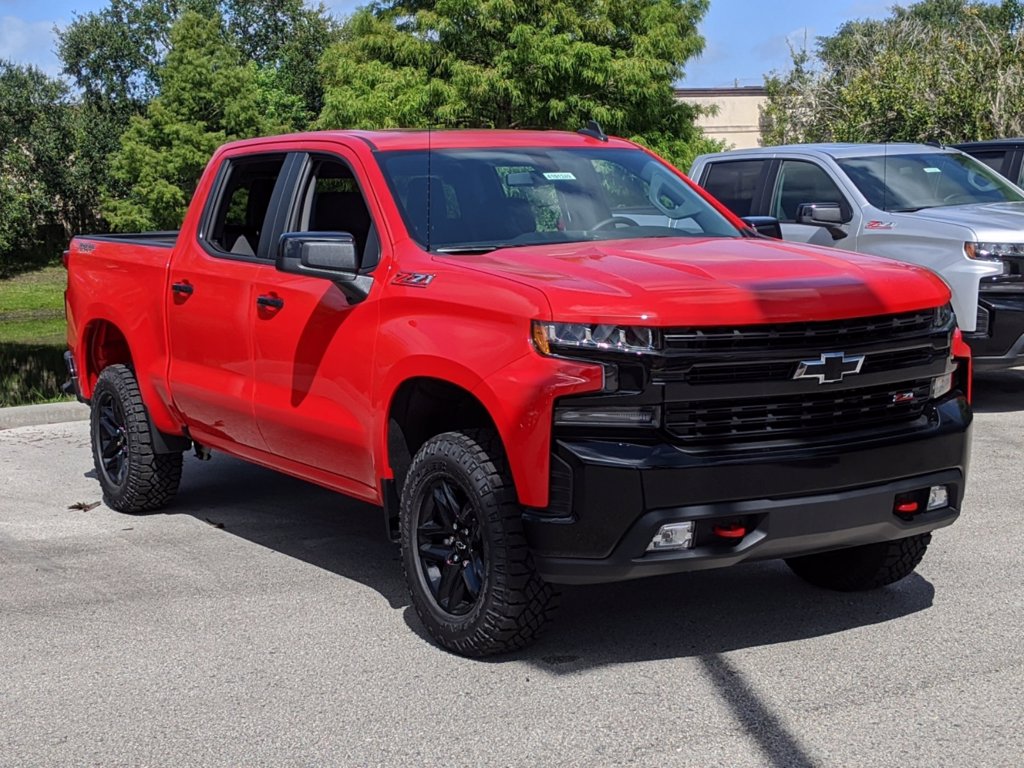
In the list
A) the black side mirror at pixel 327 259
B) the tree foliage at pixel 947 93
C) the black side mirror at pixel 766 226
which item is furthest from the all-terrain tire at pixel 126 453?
the tree foliage at pixel 947 93

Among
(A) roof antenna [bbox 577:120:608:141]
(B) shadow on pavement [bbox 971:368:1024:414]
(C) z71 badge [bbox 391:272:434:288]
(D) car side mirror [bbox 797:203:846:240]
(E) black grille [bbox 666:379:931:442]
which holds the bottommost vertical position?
(B) shadow on pavement [bbox 971:368:1024:414]

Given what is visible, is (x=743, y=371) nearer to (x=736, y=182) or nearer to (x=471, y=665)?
(x=471, y=665)

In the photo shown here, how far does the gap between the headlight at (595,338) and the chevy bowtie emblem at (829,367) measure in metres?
0.54

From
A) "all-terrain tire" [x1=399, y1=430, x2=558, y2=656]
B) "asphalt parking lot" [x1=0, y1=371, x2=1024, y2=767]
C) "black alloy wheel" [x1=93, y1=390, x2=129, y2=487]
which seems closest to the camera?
"asphalt parking lot" [x1=0, y1=371, x2=1024, y2=767]

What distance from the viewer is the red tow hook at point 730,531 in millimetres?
4824

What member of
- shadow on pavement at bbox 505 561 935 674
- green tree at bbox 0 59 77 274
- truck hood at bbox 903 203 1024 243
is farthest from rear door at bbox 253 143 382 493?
green tree at bbox 0 59 77 274

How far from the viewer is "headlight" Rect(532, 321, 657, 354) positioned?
A: 4.73 m

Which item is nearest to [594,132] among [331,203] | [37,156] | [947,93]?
[331,203]

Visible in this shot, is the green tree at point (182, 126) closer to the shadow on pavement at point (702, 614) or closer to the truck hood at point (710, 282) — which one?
the shadow on pavement at point (702, 614)

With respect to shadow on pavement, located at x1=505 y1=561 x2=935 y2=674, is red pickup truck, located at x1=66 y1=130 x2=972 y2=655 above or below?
above

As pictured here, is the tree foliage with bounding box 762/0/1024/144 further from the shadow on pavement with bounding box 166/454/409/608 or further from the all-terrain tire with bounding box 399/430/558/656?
the all-terrain tire with bounding box 399/430/558/656

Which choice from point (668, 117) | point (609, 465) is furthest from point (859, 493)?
point (668, 117)

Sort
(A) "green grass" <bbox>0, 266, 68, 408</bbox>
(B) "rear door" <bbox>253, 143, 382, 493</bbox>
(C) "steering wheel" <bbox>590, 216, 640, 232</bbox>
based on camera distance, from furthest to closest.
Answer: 1. (A) "green grass" <bbox>0, 266, 68, 408</bbox>
2. (C) "steering wheel" <bbox>590, 216, 640, 232</bbox>
3. (B) "rear door" <bbox>253, 143, 382, 493</bbox>

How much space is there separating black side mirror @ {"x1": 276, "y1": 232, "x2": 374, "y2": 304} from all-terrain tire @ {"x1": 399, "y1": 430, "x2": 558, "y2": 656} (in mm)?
803
